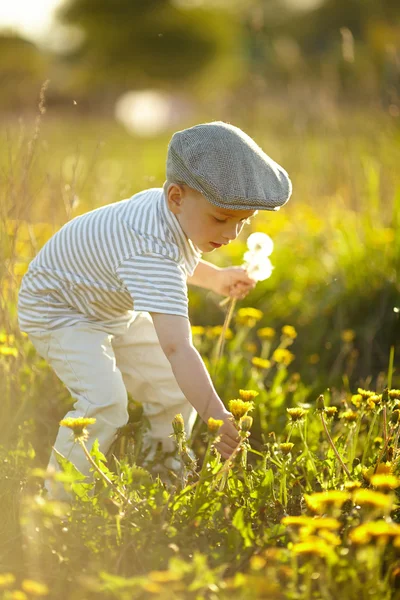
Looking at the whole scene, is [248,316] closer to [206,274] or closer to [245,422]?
[206,274]

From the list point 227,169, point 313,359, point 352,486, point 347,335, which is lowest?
point 313,359

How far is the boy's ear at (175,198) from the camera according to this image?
1.96m

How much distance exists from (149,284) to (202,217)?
234mm

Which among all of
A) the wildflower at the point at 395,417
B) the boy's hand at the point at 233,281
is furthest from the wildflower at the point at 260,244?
the wildflower at the point at 395,417

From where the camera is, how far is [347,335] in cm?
311

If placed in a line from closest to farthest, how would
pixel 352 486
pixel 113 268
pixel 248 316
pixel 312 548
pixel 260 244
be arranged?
pixel 312 548, pixel 352 486, pixel 113 268, pixel 260 244, pixel 248 316

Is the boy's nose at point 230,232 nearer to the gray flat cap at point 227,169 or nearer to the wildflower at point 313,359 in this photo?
the gray flat cap at point 227,169

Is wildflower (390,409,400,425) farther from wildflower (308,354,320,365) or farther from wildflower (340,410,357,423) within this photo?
wildflower (308,354,320,365)

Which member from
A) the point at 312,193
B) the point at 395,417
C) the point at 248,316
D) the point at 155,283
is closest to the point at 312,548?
the point at 395,417

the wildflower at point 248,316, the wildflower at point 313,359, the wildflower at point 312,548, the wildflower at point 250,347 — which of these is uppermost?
the wildflower at point 312,548

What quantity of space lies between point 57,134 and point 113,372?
35.0ft

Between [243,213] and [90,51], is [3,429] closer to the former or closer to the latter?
[243,213]

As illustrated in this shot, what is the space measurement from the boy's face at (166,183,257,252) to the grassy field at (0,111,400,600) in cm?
44

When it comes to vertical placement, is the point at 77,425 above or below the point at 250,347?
above
